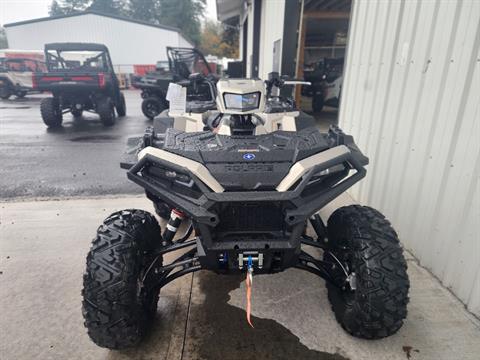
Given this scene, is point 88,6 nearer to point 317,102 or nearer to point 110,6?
point 110,6

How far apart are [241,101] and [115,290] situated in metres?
1.42

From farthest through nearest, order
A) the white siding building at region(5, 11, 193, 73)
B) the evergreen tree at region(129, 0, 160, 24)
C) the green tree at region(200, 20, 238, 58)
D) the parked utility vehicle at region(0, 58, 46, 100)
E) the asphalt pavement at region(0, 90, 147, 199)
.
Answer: the evergreen tree at region(129, 0, 160, 24) < the green tree at region(200, 20, 238, 58) < the white siding building at region(5, 11, 193, 73) < the parked utility vehicle at region(0, 58, 46, 100) < the asphalt pavement at region(0, 90, 147, 199)

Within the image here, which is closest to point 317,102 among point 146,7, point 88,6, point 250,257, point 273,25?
point 273,25

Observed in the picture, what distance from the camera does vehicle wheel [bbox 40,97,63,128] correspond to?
8.97m

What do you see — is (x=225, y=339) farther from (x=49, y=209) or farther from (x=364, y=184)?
(x=49, y=209)

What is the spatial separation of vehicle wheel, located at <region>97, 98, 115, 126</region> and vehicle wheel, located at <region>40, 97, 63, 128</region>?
1.07 m

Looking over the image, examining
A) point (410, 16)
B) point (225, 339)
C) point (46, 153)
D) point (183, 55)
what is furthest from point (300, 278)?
point (183, 55)

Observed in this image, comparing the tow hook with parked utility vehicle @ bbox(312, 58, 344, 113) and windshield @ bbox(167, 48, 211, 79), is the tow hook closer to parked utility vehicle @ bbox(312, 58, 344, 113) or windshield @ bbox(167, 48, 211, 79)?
windshield @ bbox(167, 48, 211, 79)

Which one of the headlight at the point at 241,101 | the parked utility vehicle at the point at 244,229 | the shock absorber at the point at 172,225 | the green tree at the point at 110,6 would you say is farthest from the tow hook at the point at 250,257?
the green tree at the point at 110,6

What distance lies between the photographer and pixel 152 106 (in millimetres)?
10711

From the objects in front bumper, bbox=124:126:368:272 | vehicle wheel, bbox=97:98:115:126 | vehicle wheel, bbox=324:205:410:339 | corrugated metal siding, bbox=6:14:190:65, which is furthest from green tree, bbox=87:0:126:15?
vehicle wheel, bbox=324:205:410:339

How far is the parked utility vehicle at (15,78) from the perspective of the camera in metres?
16.3

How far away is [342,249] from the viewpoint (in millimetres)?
2162

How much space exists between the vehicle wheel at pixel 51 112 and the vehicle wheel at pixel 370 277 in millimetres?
9016
